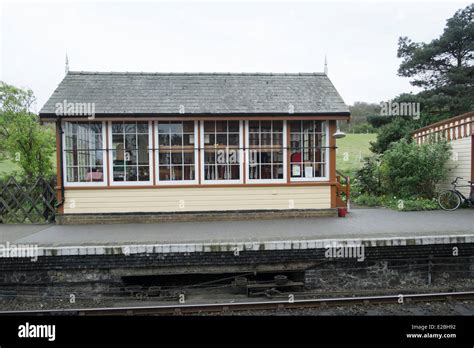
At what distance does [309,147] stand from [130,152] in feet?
18.7

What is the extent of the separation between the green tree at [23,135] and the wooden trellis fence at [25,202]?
2.52 metres

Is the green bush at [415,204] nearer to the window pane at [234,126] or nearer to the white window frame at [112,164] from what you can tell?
the window pane at [234,126]

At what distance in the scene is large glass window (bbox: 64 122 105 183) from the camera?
1007cm

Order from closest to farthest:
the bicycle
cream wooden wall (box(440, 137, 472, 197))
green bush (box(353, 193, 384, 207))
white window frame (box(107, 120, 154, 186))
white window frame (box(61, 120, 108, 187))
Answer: white window frame (box(61, 120, 108, 187)) → white window frame (box(107, 120, 154, 186)) → the bicycle → cream wooden wall (box(440, 137, 472, 197)) → green bush (box(353, 193, 384, 207))

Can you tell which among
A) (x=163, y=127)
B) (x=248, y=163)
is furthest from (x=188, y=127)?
(x=248, y=163)

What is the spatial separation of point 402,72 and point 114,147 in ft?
58.0

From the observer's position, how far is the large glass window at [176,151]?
33.7ft

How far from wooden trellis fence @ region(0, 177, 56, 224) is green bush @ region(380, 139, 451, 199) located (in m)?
12.0

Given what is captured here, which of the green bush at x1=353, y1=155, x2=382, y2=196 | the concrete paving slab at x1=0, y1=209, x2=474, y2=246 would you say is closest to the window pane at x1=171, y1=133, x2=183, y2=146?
the concrete paving slab at x1=0, y1=209, x2=474, y2=246

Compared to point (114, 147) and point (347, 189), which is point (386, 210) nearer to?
point (347, 189)

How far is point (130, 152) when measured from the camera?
1017 centimetres

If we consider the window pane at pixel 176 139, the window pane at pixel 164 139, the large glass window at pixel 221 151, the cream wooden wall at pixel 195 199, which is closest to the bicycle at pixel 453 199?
the cream wooden wall at pixel 195 199

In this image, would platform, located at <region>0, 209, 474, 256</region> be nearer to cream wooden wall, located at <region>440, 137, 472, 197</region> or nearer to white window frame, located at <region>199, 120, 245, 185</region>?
white window frame, located at <region>199, 120, 245, 185</region>

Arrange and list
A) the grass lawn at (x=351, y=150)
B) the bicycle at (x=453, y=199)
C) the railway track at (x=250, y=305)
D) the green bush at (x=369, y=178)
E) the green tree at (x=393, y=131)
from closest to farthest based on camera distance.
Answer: the railway track at (x=250, y=305), the bicycle at (x=453, y=199), the green bush at (x=369, y=178), the green tree at (x=393, y=131), the grass lawn at (x=351, y=150)
